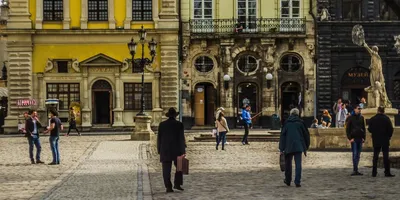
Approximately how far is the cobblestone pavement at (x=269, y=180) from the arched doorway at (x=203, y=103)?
74.2 feet

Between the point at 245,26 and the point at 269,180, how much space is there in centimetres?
3250

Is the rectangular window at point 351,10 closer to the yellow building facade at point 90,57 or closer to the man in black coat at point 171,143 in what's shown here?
the yellow building facade at point 90,57

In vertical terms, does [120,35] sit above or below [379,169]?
above

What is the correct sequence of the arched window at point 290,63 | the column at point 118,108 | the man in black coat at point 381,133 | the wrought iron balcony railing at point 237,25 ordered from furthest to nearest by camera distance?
1. the arched window at point 290,63
2. the wrought iron balcony railing at point 237,25
3. the column at point 118,108
4. the man in black coat at point 381,133

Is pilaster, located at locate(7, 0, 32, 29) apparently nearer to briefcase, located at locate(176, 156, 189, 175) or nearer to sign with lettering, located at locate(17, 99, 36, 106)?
sign with lettering, located at locate(17, 99, 36, 106)

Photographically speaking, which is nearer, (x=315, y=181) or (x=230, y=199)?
(x=230, y=199)

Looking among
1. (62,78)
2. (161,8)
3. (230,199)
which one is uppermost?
(161,8)

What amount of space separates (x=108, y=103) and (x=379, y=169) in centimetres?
3037

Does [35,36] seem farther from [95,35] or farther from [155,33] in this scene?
[155,33]

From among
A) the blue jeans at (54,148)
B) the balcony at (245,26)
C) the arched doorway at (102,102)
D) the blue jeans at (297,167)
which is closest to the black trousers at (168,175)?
the blue jeans at (297,167)

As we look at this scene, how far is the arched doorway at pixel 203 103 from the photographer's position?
50281 millimetres

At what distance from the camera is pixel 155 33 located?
161 feet

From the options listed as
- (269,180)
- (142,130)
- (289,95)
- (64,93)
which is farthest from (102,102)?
(269,180)

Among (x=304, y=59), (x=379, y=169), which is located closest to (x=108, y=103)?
(x=304, y=59)
